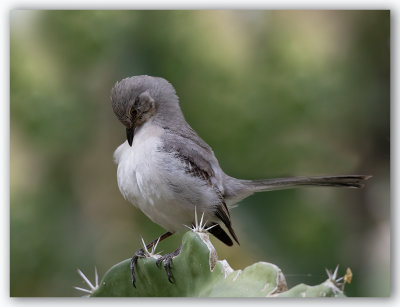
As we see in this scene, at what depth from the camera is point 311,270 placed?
3.02m

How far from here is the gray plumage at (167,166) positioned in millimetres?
2674

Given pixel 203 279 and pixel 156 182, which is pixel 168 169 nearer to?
pixel 156 182

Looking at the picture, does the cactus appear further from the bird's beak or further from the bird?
the bird's beak

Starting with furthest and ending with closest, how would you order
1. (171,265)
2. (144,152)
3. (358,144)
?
(358,144), (144,152), (171,265)

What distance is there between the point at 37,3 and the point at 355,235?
1915 mm

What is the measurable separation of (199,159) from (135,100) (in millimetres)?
393

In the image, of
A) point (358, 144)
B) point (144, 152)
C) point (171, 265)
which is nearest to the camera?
point (171, 265)

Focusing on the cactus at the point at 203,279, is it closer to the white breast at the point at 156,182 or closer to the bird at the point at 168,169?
the bird at the point at 168,169

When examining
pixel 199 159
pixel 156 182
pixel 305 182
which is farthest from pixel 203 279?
pixel 305 182

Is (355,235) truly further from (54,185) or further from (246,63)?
(54,185)

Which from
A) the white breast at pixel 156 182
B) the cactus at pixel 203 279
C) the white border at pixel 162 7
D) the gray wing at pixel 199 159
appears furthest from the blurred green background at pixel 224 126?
the cactus at pixel 203 279

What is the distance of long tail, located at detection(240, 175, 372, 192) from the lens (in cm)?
297

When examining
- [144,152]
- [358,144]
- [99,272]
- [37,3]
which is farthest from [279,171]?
[37,3]

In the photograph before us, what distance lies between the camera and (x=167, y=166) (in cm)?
268
